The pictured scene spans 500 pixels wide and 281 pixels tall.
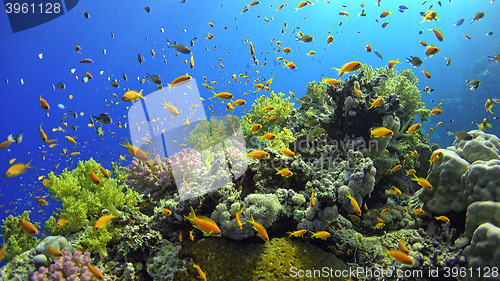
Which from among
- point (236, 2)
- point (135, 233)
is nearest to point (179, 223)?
point (135, 233)

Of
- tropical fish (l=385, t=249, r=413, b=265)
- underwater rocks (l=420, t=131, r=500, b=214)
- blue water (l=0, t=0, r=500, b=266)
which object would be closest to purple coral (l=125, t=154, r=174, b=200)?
tropical fish (l=385, t=249, r=413, b=265)

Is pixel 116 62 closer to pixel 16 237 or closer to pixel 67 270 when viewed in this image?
pixel 16 237

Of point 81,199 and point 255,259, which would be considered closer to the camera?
point 255,259

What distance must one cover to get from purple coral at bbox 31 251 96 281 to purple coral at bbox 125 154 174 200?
1767 mm

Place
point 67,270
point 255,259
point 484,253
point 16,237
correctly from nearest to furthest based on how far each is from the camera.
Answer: point 484,253
point 67,270
point 255,259
point 16,237

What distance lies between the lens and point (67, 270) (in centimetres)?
281

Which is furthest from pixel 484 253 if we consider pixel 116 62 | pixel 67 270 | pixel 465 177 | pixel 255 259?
pixel 116 62

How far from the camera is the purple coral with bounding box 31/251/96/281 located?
271 centimetres

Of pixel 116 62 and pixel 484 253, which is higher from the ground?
pixel 116 62

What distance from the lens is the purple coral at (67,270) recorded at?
271cm

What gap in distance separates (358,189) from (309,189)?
3.02 ft

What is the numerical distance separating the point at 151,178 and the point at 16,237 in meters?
2.56

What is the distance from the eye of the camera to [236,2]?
56.8 meters

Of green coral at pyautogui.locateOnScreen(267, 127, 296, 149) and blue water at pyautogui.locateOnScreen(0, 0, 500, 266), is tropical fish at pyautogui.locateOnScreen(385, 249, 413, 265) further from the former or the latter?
blue water at pyautogui.locateOnScreen(0, 0, 500, 266)
